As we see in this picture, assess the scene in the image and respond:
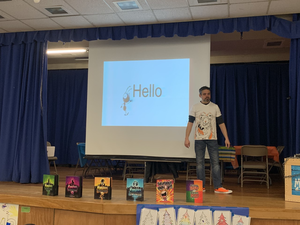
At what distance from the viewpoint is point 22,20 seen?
511 cm

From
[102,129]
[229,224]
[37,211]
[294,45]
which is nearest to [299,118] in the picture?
[294,45]

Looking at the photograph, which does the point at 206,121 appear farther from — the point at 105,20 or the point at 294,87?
the point at 105,20

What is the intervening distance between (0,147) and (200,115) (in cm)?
357

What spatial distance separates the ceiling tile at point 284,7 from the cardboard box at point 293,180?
216 cm

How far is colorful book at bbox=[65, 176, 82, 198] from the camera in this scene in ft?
10.9

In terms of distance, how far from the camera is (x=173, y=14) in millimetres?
4727

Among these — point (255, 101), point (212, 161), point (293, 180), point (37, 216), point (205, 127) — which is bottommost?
point (37, 216)

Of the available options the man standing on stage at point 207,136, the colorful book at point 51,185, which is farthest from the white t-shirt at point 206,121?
Result: the colorful book at point 51,185

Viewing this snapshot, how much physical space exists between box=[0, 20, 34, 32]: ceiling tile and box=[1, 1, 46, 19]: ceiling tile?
300 mm

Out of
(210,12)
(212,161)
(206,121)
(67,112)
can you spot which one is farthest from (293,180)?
(67,112)

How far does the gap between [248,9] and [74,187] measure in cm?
338

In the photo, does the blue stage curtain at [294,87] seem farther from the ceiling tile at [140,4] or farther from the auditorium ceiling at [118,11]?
the ceiling tile at [140,4]

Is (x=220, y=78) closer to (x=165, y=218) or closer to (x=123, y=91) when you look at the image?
(x=123, y=91)

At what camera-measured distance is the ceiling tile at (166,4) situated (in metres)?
4.32
